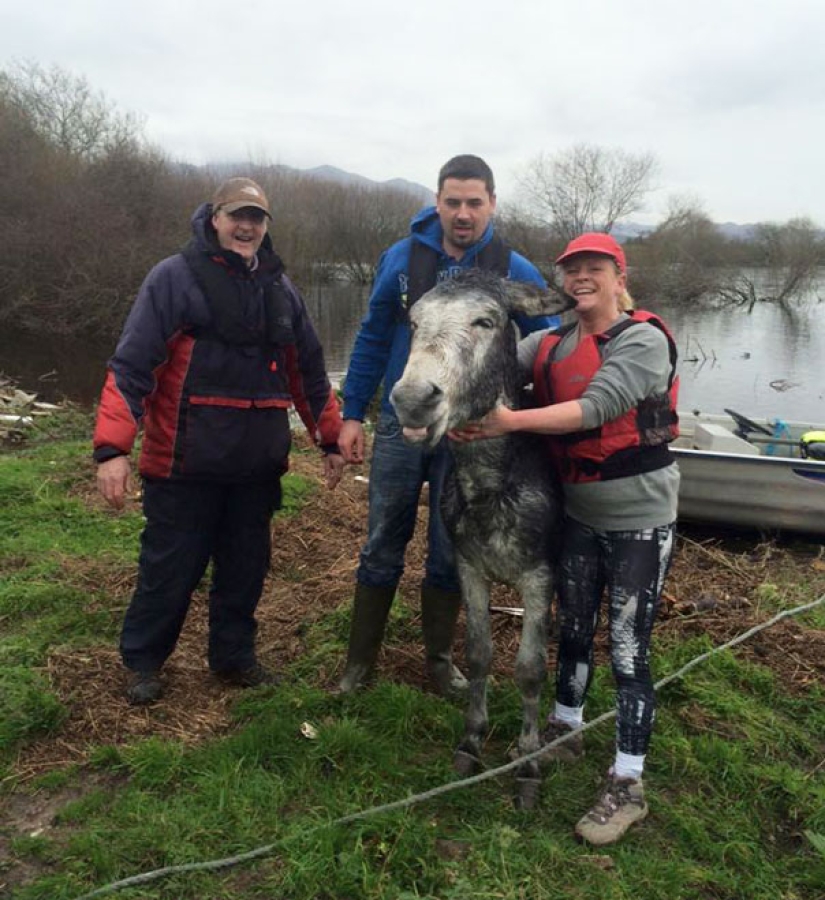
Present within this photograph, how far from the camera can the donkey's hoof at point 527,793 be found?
339 cm

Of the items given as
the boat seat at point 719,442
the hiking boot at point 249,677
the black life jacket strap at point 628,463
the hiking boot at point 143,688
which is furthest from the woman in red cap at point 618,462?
the boat seat at point 719,442

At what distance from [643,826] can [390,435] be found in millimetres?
2345

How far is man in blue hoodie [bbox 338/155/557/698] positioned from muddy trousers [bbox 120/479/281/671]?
0.66 m

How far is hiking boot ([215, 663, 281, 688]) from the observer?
→ 4426mm

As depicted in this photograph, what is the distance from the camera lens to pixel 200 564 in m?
4.07

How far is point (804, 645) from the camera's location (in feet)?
16.4

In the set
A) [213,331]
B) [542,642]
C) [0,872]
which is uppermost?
[213,331]

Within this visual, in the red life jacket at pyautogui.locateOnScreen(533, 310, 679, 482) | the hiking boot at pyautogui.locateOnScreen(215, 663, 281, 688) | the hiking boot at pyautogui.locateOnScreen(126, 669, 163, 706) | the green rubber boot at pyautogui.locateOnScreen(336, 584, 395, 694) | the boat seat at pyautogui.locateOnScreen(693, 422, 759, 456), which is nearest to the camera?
the red life jacket at pyautogui.locateOnScreen(533, 310, 679, 482)

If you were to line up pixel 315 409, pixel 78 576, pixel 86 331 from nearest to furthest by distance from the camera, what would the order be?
pixel 315 409
pixel 78 576
pixel 86 331

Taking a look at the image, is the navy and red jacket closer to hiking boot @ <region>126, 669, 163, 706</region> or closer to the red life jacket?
hiking boot @ <region>126, 669, 163, 706</region>

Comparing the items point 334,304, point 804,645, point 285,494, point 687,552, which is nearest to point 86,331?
point 334,304

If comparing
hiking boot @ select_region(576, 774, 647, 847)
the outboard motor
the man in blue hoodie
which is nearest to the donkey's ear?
the man in blue hoodie

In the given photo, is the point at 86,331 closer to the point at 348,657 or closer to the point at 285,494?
the point at 285,494

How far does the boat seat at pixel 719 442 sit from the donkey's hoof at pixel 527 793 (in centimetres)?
610
